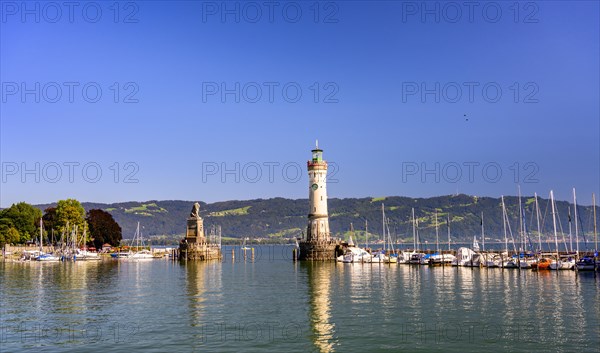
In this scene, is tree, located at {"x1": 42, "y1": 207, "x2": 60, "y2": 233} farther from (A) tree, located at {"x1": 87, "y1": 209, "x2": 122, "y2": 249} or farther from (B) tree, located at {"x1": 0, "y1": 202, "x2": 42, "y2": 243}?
(A) tree, located at {"x1": 87, "y1": 209, "x2": 122, "y2": 249}

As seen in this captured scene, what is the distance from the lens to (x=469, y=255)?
95.4 metres

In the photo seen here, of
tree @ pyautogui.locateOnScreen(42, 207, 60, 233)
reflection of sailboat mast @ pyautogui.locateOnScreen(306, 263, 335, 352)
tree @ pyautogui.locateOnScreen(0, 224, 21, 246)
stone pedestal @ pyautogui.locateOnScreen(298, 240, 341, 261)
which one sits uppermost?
tree @ pyautogui.locateOnScreen(42, 207, 60, 233)

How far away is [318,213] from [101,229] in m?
73.6

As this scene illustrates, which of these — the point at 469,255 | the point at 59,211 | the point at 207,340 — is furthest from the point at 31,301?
the point at 59,211

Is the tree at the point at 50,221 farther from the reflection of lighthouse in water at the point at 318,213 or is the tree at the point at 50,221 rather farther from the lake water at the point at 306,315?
the lake water at the point at 306,315

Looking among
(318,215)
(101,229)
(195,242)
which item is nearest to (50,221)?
(101,229)

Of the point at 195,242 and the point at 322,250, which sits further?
the point at 195,242

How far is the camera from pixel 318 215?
116500 millimetres

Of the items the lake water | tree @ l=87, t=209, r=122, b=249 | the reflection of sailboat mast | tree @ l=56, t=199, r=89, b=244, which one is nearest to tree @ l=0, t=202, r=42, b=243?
tree @ l=56, t=199, r=89, b=244

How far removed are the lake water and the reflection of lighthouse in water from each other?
4412cm

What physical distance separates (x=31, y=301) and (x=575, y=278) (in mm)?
64693

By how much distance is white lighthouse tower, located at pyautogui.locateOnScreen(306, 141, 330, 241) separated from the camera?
11600cm

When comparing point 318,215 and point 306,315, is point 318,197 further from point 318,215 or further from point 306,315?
point 306,315

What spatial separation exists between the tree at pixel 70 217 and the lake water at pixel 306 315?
6602 centimetres
